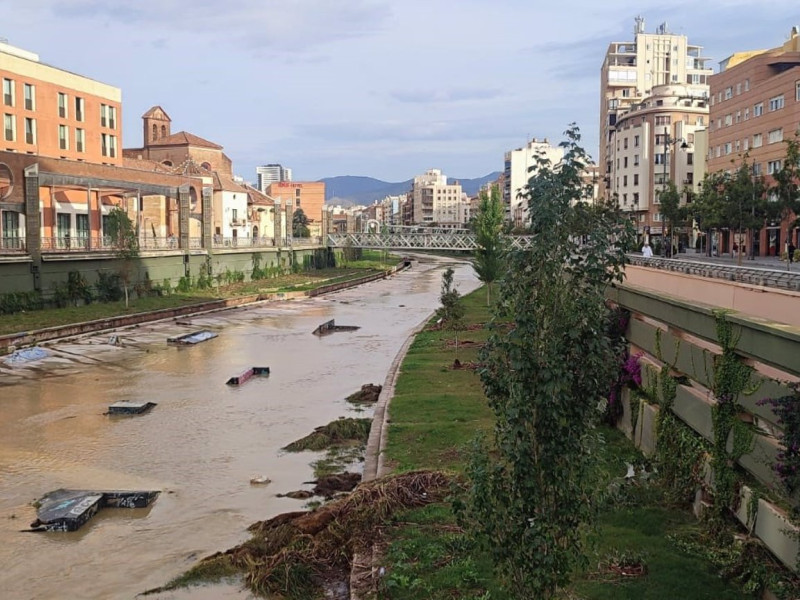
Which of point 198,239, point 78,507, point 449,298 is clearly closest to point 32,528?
point 78,507

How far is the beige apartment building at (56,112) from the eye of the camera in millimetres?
52656

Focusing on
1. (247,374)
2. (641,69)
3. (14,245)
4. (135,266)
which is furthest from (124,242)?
(641,69)

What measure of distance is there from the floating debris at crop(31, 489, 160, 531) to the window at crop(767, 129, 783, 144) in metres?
52.1

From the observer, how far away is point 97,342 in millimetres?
29766

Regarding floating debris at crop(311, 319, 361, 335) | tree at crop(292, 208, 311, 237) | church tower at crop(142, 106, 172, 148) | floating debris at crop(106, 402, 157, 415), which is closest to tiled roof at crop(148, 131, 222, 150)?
church tower at crop(142, 106, 172, 148)

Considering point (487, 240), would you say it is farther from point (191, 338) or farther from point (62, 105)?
point (62, 105)

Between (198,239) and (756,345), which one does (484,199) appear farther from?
(756,345)

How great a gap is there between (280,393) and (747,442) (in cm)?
1488

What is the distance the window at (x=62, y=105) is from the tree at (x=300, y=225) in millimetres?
59714

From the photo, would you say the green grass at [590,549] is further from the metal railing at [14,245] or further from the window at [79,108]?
the window at [79,108]

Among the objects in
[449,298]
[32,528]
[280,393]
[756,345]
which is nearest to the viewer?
[756,345]

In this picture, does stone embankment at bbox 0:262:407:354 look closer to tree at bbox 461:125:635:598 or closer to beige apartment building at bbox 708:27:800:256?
tree at bbox 461:125:635:598

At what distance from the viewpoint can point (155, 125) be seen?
9944 centimetres

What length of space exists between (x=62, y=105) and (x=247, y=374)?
4412cm
